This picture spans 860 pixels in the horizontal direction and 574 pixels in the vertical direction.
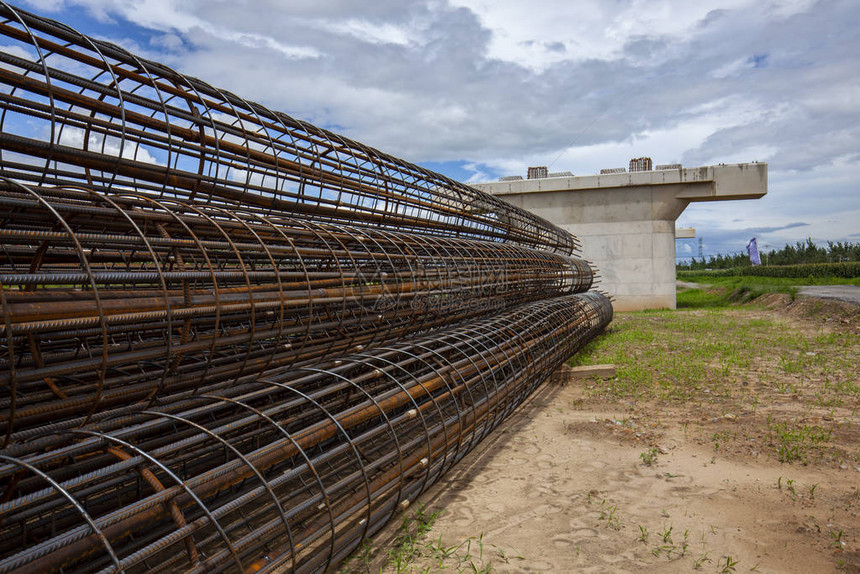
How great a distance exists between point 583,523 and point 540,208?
40.0 ft

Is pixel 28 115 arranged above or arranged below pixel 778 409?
above

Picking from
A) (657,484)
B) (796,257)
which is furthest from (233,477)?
(796,257)

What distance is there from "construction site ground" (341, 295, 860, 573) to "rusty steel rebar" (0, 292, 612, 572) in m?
0.27

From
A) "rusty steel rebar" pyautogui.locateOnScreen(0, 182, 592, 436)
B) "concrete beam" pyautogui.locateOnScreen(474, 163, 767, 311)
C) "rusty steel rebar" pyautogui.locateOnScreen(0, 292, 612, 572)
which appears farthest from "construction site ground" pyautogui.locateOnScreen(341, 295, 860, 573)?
"concrete beam" pyautogui.locateOnScreen(474, 163, 767, 311)

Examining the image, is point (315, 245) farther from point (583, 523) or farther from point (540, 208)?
point (540, 208)

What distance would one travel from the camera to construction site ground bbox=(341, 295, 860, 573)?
2.26m

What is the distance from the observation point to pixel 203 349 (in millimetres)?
2150

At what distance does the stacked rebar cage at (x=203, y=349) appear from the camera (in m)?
1.63

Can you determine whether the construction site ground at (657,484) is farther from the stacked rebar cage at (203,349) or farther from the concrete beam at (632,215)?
the concrete beam at (632,215)

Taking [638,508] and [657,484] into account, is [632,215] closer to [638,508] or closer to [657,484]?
[657,484]

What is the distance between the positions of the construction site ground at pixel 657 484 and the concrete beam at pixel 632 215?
7.53 m

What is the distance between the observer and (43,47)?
8.02 ft

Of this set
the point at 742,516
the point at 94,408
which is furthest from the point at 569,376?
the point at 94,408

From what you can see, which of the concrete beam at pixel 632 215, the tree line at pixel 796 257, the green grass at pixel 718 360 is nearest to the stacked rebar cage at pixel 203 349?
the green grass at pixel 718 360
